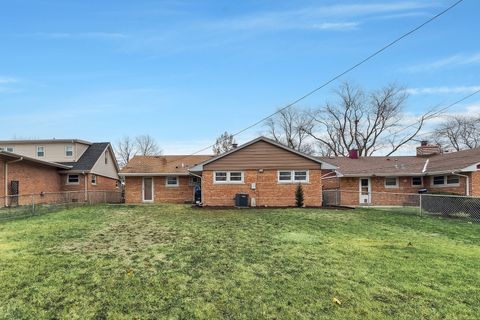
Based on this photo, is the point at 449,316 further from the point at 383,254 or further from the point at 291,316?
the point at 383,254

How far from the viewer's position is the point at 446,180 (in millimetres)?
24203

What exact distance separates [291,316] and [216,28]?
42.2ft

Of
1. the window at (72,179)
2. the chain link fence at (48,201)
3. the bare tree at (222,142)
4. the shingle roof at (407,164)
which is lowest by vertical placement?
the chain link fence at (48,201)

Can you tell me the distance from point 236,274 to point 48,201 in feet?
64.4

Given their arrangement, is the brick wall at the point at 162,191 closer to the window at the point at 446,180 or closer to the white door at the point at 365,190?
the white door at the point at 365,190

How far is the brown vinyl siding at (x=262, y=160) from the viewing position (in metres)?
21.9

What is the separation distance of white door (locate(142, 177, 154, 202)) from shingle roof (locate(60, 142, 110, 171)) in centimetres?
512

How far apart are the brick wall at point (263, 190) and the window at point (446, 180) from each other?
8.55 meters

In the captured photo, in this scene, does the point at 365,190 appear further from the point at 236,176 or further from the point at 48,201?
the point at 48,201

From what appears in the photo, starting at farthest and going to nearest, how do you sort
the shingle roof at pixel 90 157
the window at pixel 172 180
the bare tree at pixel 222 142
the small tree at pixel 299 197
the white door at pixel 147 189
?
the bare tree at pixel 222 142 → the shingle roof at pixel 90 157 → the window at pixel 172 180 → the white door at pixel 147 189 → the small tree at pixel 299 197

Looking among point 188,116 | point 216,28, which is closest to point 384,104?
point 188,116

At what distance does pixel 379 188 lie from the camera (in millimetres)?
26531

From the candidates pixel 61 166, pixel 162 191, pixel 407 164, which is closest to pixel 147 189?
pixel 162 191

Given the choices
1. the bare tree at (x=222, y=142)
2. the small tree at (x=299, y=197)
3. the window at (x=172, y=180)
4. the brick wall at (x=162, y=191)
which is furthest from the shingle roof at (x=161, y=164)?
the bare tree at (x=222, y=142)
